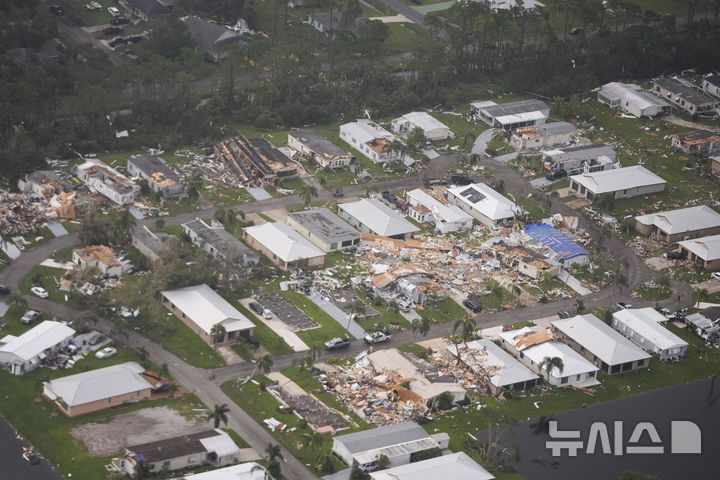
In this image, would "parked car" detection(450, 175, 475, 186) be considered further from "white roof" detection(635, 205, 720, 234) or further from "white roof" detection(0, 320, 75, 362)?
"white roof" detection(0, 320, 75, 362)

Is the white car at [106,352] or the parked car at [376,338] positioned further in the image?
the parked car at [376,338]

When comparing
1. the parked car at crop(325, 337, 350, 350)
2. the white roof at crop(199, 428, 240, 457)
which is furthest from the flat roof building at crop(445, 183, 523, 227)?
the white roof at crop(199, 428, 240, 457)

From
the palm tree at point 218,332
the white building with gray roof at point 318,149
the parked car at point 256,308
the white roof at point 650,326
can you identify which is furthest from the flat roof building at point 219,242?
the white roof at point 650,326

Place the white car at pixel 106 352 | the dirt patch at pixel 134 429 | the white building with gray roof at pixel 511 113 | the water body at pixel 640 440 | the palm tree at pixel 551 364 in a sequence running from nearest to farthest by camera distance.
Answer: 1. the dirt patch at pixel 134 429
2. the water body at pixel 640 440
3. the white car at pixel 106 352
4. the palm tree at pixel 551 364
5. the white building with gray roof at pixel 511 113

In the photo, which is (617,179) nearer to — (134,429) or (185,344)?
(185,344)

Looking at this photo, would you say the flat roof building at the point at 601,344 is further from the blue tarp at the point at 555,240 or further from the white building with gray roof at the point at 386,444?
the white building with gray roof at the point at 386,444

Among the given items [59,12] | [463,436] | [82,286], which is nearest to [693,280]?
[463,436]
